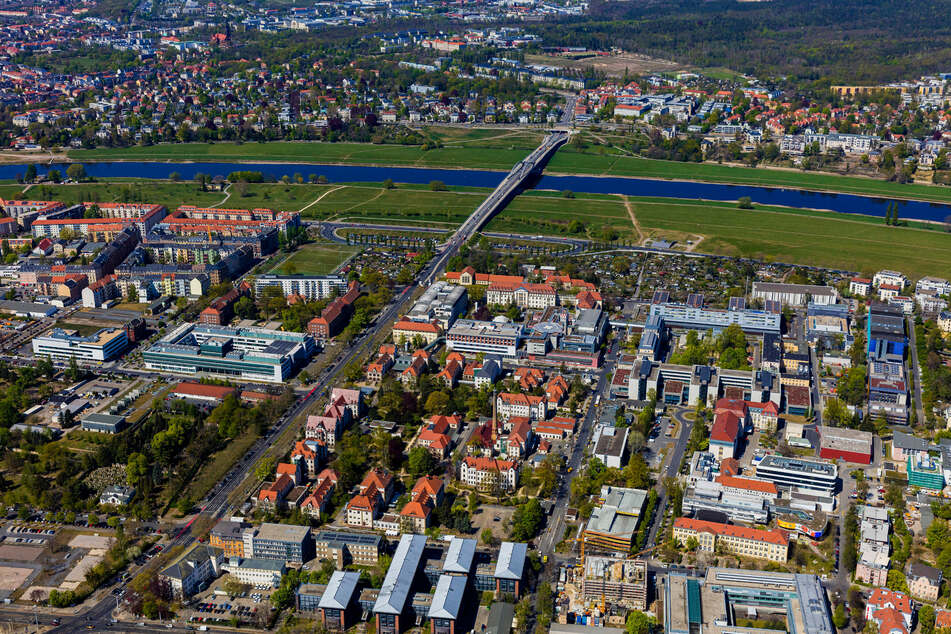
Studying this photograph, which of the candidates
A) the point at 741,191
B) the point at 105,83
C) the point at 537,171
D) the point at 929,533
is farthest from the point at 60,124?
the point at 929,533

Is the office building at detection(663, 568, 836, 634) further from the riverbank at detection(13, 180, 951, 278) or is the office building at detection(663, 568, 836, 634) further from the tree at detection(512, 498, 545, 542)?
the riverbank at detection(13, 180, 951, 278)

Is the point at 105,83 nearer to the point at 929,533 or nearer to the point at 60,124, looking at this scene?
the point at 60,124

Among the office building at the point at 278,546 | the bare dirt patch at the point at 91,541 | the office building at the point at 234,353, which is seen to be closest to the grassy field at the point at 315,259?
the office building at the point at 234,353

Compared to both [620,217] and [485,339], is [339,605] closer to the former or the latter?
[485,339]

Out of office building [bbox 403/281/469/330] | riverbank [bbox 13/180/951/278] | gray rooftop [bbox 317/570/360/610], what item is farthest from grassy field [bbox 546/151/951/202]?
gray rooftop [bbox 317/570/360/610]

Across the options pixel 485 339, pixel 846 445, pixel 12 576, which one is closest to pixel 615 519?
pixel 846 445

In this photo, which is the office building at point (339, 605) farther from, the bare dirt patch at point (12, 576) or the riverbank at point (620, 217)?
the riverbank at point (620, 217)
